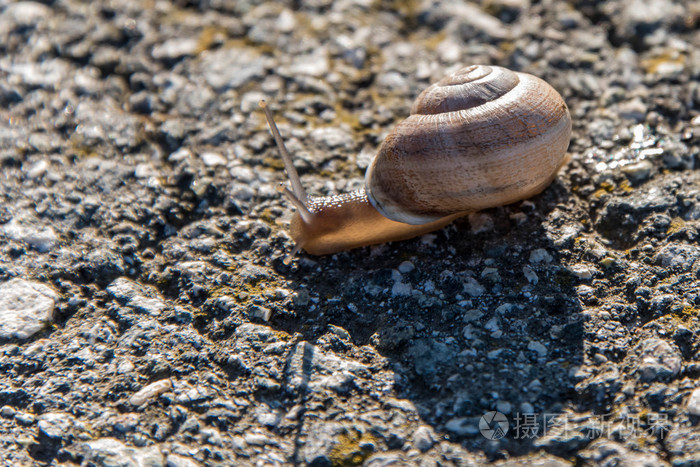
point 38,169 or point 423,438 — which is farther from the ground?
point 38,169

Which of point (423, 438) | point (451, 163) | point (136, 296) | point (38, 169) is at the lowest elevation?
point (423, 438)

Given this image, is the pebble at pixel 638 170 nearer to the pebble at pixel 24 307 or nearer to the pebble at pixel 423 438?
the pebble at pixel 423 438

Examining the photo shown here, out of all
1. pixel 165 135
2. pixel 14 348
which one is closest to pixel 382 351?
pixel 14 348

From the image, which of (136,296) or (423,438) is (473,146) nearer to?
(423,438)

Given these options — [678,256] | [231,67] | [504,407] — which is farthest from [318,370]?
[231,67]

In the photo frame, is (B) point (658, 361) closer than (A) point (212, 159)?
Yes

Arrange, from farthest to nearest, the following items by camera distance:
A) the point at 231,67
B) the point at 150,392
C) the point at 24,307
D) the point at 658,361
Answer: the point at 231,67, the point at 24,307, the point at 150,392, the point at 658,361

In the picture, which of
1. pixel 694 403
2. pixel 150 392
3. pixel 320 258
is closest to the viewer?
pixel 694 403

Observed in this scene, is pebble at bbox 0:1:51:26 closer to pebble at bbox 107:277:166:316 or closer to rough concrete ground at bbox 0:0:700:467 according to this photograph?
rough concrete ground at bbox 0:0:700:467
